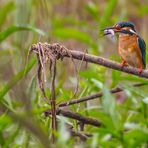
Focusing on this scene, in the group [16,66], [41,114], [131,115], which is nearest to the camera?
[41,114]

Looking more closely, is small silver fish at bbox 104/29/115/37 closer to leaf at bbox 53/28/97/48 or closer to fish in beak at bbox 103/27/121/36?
fish in beak at bbox 103/27/121/36

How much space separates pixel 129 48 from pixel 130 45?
3cm

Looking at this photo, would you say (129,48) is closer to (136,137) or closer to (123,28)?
(123,28)

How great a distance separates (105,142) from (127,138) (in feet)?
0.34

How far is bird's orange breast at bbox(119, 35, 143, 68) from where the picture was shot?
174 inches

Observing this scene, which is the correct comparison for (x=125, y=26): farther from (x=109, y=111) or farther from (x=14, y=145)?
(x=109, y=111)

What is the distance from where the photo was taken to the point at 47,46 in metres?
3.53

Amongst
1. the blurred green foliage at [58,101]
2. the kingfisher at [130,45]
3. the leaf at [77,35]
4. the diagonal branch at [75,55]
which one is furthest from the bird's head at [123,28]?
the leaf at [77,35]

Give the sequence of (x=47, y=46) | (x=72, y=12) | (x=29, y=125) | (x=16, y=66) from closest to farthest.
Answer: (x=29, y=125), (x=47, y=46), (x=16, y=66), (x=72, y=12)

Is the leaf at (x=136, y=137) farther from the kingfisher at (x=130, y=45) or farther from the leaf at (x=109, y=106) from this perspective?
the kingfisher at (x=130, y=45)

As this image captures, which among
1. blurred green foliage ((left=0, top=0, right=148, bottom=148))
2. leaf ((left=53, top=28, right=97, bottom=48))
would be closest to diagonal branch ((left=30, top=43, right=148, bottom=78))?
blurred green foliage ((left=0, top=0, right=148, bottom=148))

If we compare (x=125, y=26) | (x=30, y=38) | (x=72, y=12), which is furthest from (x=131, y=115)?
(x=72, y=12)

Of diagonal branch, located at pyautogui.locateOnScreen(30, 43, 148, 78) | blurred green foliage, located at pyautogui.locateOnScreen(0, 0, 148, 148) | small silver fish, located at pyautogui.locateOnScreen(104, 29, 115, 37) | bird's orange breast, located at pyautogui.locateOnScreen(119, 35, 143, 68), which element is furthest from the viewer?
bird's orange breast, located at pyautogui.locateOnScreen(119, 35, 143, 68)

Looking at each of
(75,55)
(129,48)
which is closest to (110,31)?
(129,48)
